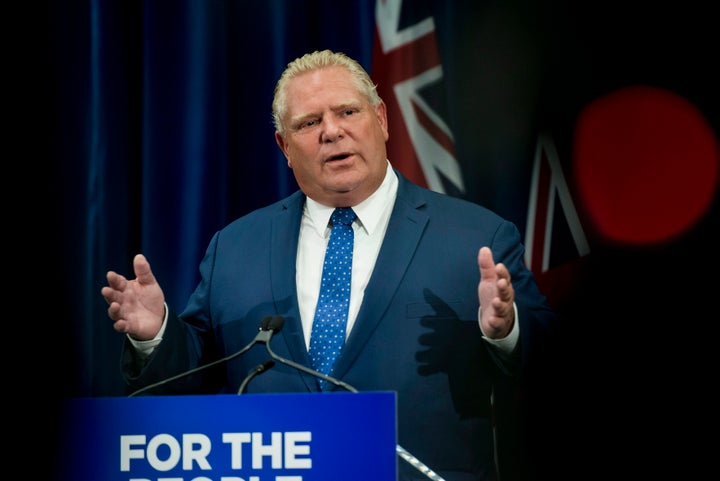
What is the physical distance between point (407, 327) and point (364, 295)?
0.12 meters

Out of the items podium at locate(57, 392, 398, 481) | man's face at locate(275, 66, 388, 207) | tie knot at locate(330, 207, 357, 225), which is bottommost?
podium at locate(57, 392, 398, 481)

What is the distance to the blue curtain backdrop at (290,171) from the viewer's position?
103 inches

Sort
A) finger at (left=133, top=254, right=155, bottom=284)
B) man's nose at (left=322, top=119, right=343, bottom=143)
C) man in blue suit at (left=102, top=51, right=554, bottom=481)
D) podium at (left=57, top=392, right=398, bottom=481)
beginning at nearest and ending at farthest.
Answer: podium at (left=57, top=392, right=398, bottom=481) → finger at (left=133, top=254, right=155, bottom=284) → man in blue suit at (left=102, top=51, right=554, bottom=481) → man's nose at (left=322, top=119, right=343, bottom=143)

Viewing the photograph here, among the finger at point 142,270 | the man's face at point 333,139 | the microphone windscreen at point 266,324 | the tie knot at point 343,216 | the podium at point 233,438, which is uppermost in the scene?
the man's face at point 333,139

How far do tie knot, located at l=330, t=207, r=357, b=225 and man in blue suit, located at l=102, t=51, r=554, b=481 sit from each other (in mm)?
14

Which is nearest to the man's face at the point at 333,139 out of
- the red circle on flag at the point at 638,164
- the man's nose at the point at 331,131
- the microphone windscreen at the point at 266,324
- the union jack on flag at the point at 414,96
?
the man's nose at the point at 331,131

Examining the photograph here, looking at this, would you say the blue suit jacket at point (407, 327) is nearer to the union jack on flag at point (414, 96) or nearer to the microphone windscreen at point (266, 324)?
the microphone windscreen at point (266, 324)

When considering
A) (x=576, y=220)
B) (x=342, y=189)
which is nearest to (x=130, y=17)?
(x=342, y=189)

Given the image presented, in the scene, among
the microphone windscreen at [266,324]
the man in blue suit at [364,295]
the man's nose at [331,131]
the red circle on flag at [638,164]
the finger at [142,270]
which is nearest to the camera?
the microphone windscreen at [266,324]

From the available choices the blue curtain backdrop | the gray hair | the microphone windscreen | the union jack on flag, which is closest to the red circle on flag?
the blue curtain backdrop

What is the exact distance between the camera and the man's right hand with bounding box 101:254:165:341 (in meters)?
1.71

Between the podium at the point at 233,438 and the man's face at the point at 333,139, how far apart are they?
0.88 m

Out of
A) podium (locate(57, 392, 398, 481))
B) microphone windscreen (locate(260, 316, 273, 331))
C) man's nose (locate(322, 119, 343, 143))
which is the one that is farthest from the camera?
man's nose (locate(322, 119, 343, 143))

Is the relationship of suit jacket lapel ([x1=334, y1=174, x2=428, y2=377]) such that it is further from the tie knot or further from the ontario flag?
the ontario flag
